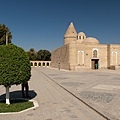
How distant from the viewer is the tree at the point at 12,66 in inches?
267

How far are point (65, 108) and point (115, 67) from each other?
3981cm

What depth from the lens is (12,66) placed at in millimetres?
6883

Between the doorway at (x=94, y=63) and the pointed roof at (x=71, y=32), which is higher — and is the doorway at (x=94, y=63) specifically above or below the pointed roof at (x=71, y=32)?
below

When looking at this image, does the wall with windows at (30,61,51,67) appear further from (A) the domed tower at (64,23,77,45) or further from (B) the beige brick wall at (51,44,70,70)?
(A) the domed tower at (64,23,77,45)

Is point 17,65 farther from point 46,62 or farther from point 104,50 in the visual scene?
point 46,62

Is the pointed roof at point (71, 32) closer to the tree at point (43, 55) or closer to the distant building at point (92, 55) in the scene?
the distant building at point (92, 55)

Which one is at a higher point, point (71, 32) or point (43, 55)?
point (71, 32)

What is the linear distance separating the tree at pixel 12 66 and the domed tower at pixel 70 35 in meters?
50.4

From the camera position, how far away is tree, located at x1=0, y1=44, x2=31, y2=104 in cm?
678

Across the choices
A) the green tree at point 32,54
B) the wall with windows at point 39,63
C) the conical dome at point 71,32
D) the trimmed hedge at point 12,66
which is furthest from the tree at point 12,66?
the green tree at point 32,54

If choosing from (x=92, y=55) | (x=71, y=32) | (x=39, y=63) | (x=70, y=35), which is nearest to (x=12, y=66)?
(x=92, y=55)

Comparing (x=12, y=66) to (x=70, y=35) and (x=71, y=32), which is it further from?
(x=71, y=32)

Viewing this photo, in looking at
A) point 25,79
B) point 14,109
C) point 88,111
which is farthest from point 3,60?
point 88,111

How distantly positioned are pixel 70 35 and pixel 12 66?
51.0 m
